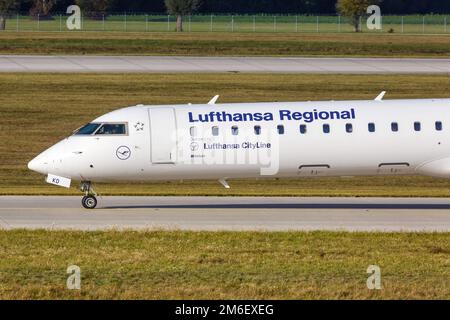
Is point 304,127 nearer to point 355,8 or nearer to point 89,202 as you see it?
point 89,202

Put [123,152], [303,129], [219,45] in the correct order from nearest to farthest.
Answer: [123,152] < [303,129] < [219,45]

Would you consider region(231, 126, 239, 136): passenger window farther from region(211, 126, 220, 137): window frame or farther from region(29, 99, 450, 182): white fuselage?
region(211, 126, 220, 137): window frame

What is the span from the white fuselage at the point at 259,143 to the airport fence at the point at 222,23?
82.5 meters

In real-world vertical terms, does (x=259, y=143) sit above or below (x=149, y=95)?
above

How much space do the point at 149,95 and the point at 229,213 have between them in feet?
98.0

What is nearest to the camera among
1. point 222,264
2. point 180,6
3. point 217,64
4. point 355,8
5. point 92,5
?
point 222,264

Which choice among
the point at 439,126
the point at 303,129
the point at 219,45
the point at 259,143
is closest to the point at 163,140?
the point at 259,143

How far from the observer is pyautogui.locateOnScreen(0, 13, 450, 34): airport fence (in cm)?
12025

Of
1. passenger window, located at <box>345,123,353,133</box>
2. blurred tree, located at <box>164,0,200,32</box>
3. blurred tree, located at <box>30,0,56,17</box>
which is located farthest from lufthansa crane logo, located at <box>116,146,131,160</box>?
blurred tree, located at <box>30,0,56,17</box>

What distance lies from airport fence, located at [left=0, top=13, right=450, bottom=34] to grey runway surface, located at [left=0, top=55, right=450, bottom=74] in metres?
39.1

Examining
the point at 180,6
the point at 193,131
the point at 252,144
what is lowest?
the point at 252,144

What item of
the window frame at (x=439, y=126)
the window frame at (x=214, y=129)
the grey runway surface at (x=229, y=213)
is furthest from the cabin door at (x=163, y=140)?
the window frame at (x=439, y=126)

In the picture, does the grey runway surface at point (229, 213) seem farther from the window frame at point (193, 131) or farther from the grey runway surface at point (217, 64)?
the grey runway surface at point (217, 64)

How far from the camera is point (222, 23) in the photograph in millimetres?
136000
